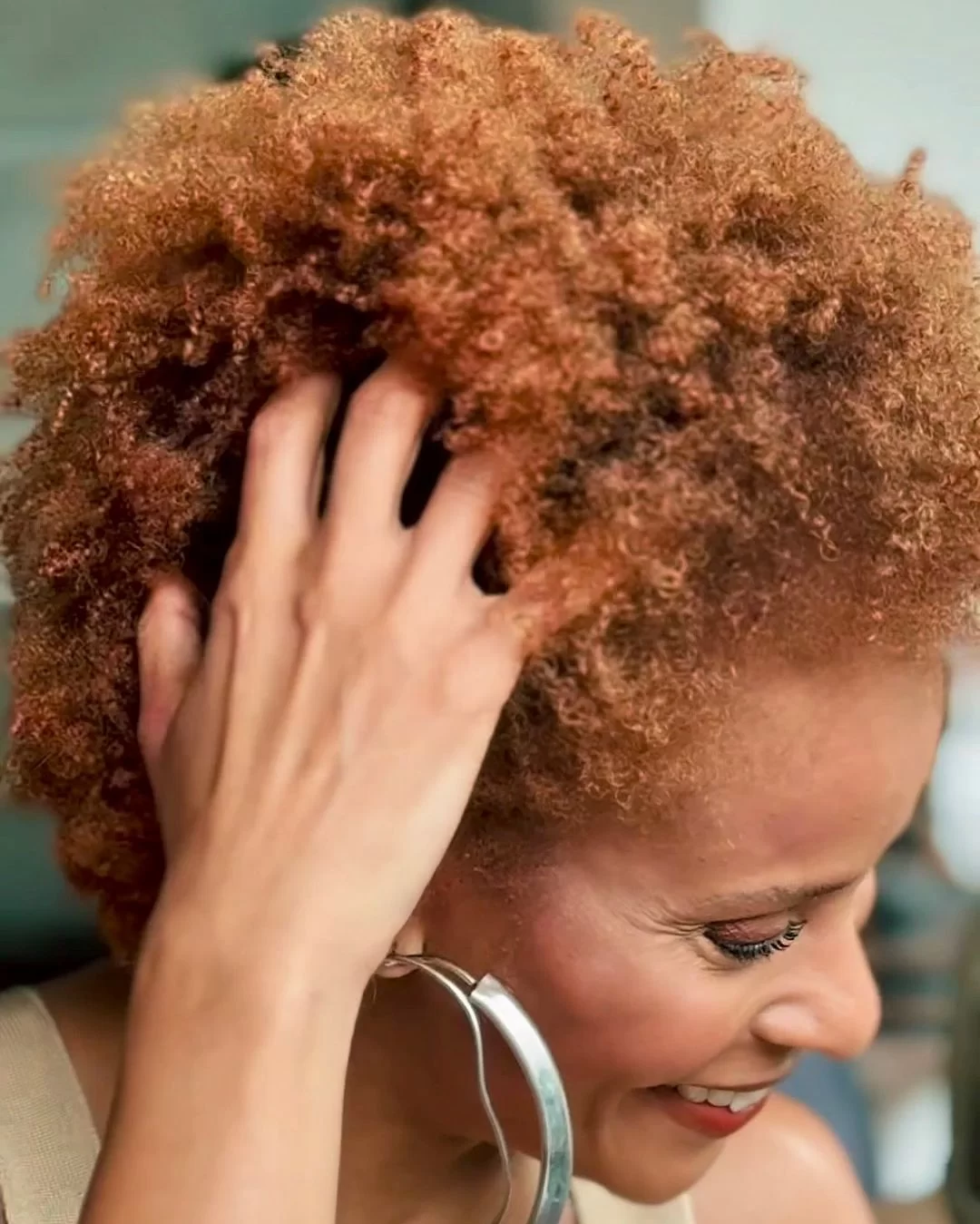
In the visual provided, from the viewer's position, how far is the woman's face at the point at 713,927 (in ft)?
2.30

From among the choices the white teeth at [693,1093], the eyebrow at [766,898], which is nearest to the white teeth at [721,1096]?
the white teeth at [693,1093]

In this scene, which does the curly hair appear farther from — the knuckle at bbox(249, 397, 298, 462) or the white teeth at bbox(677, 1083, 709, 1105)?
the white teeth at bbox(677, 1083, 709, 1105)

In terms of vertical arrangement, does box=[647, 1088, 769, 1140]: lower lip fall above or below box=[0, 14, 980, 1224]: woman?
below

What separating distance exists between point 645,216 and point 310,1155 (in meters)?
0.44

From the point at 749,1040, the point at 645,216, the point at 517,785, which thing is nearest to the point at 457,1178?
the point at 749,1040

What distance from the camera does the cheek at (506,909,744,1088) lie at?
0.73 metres

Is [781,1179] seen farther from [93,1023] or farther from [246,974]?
[246,974]

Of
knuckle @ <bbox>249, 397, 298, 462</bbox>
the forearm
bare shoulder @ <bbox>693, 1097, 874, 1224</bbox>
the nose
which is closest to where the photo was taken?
the forearm

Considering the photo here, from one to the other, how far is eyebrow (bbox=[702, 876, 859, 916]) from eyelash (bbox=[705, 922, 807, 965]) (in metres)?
0.02

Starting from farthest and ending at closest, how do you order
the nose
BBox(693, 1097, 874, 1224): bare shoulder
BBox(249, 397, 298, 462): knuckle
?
BBox(693, 1097, 874, 1224): bare shoulder → the nose → BBox(249, 397, 298, 462): knuckle

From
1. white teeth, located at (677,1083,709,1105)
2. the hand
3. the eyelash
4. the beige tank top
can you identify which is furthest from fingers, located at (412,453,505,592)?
the beige tank top

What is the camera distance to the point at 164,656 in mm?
694

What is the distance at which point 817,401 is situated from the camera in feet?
2.18

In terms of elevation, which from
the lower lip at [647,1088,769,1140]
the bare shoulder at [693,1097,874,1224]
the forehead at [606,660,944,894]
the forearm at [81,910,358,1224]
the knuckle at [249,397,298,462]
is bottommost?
the bare shoulder at [693,1097,874,1224]
